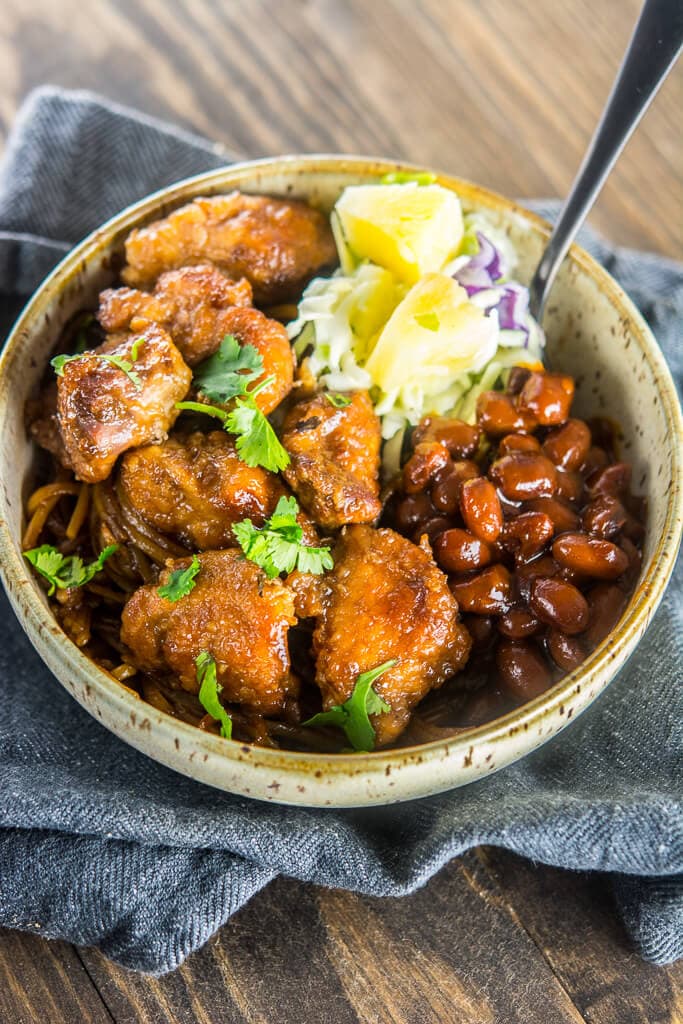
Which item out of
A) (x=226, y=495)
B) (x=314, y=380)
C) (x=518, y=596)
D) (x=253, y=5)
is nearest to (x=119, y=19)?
(x=253, y=5)

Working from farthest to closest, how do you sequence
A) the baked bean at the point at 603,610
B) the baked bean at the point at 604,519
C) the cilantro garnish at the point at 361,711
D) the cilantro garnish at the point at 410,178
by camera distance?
1. the cilantro garnish at the point at 410,178
2. the baked bean at the point at 604,519
3. the baked bean at the point at 603,610
4. the cilantro garnish at the point at 361,711

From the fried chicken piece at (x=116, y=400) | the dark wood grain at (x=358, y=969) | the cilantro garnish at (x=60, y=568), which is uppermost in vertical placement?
the fried chicken piece at (x=116, y=400)

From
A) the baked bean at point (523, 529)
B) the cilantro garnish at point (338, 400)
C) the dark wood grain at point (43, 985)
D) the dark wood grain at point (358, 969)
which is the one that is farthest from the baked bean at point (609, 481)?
the dark wood grain at point (43, 985)

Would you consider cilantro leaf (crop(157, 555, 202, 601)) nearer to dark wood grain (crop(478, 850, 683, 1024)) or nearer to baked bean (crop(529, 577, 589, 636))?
baked bean (crop(529, 577, 589, 636))

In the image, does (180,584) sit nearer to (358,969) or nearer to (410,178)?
(358,969)

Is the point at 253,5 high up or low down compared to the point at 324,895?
up

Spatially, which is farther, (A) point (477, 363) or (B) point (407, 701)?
(A) point (477, 363)

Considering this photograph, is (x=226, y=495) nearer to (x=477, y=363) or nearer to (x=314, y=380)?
(x=314, y=380)

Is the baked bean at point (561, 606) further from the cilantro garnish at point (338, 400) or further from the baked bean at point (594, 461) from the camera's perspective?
the cilantro garnish at point (338, 400)

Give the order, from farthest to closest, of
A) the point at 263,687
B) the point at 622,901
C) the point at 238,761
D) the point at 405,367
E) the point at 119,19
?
the point at 119,19 → the point at 405,367 → the point at 622,901 → the point at 263,687 → the point at 238,761
